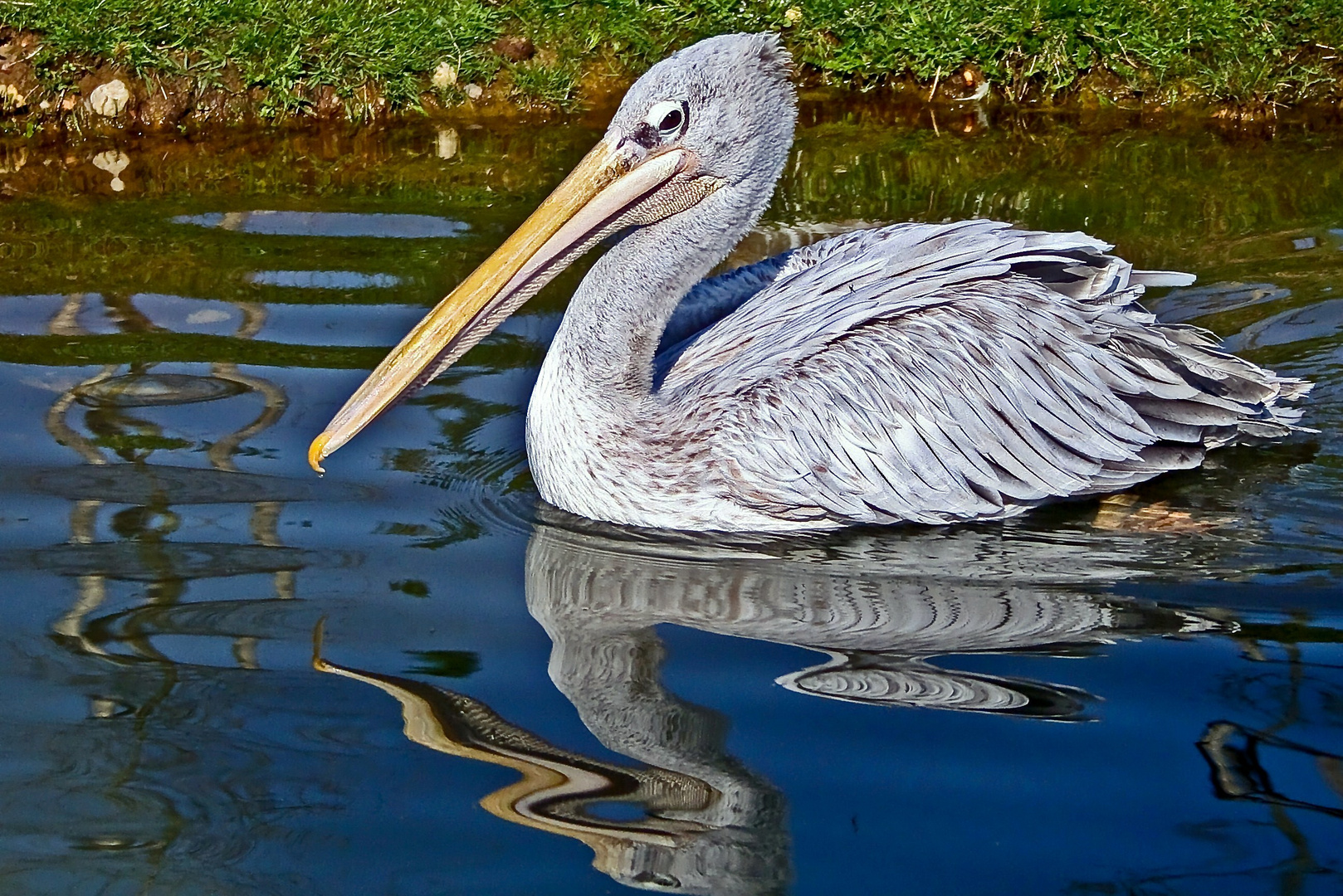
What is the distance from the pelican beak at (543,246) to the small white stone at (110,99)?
372cm

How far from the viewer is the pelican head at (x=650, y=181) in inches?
170

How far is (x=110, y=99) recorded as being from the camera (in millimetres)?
7402

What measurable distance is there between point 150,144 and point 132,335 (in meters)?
2.32

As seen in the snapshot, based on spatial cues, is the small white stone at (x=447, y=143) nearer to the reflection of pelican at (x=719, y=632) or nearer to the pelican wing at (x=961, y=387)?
the pelican wing at (x=961, y=387)

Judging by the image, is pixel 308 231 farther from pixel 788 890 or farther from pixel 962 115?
pixel 788 890

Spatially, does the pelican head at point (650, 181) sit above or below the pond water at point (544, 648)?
above

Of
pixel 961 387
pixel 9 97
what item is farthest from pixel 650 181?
pixel 9 97

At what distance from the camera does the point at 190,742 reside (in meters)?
3.22

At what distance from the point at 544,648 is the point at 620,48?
4.91 metres

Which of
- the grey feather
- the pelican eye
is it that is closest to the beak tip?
the grey feather

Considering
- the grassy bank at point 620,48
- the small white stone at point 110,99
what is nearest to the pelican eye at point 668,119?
the grassy bank at point 620,48

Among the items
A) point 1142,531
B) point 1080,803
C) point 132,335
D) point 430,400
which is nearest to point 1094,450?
point 1142,531

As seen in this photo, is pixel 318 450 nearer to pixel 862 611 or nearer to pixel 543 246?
pixel 543 246

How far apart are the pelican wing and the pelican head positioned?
42 cm
